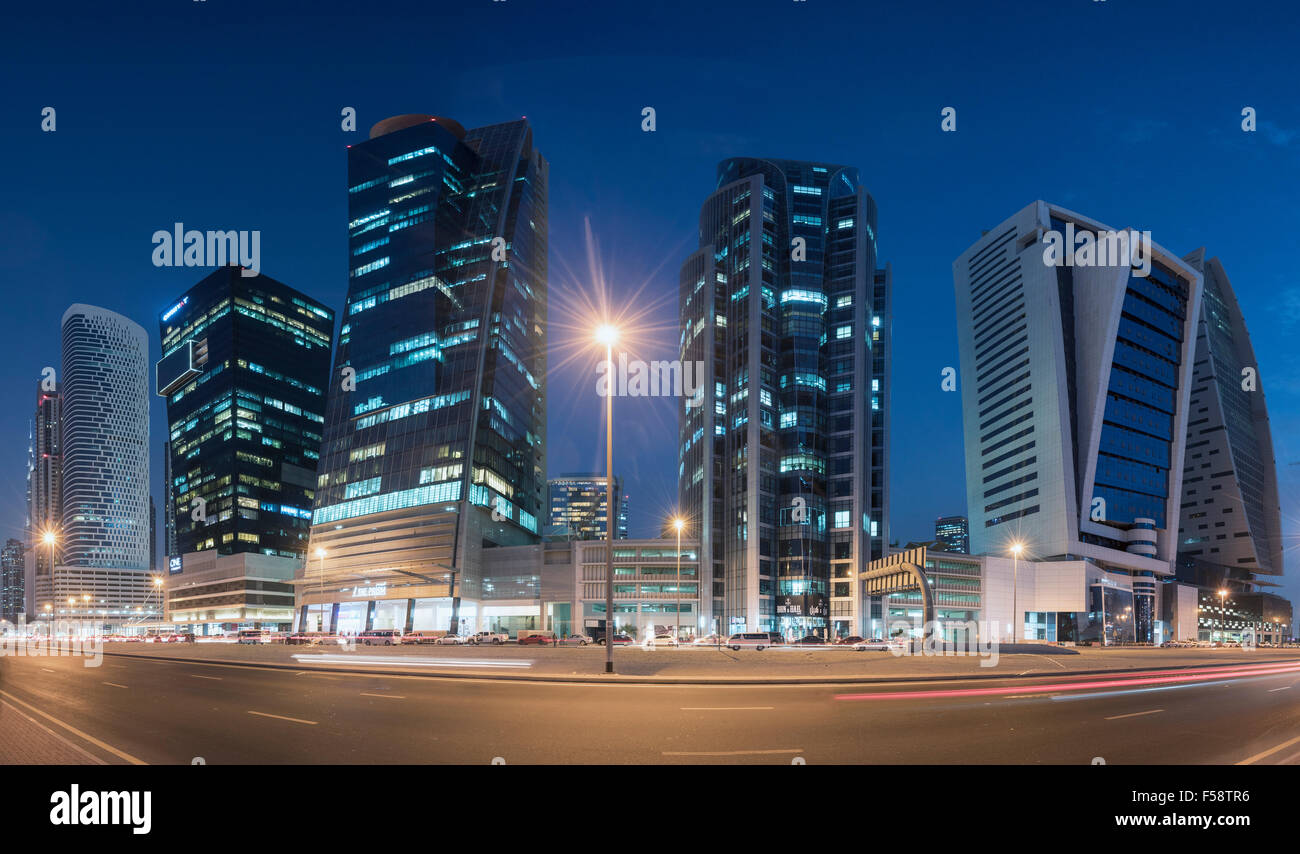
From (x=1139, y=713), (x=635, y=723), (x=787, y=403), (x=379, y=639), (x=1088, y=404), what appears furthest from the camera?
(x=787, y=403)

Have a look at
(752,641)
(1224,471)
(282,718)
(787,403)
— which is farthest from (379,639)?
(1224,471)

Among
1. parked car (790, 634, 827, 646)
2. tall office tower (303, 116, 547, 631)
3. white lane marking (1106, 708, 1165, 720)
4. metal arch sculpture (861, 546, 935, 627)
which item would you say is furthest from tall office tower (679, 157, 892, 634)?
white lane marking (1106, 708, 1165, 720)

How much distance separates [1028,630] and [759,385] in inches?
2374

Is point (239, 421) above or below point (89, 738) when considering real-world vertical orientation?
above

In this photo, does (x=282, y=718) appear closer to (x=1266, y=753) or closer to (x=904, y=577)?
(x=1266, y=753)

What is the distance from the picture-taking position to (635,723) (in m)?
16.0

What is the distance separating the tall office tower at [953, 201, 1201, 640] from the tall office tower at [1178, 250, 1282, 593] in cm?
3941

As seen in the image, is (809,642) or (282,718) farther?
(809,642)

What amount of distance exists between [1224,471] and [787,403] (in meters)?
122

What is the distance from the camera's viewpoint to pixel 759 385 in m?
120

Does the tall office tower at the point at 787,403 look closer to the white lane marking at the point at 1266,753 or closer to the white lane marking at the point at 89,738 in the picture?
the white lane marking at the point at 89,738
